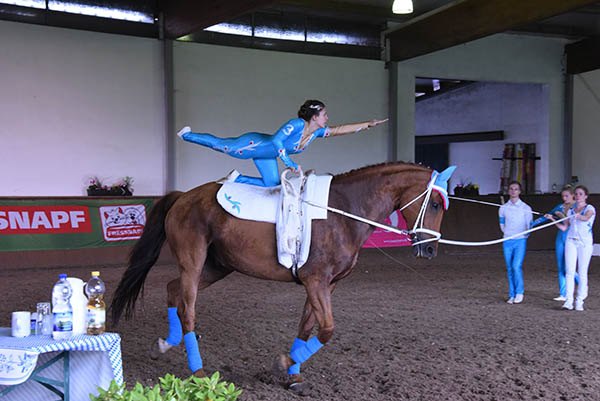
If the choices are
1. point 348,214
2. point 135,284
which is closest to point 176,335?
point 135,284

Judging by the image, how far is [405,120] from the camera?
1489cm

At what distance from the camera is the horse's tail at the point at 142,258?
4.61 meters

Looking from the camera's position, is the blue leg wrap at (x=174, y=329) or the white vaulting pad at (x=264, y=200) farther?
the blue leg wrap at (x=174, y=329)

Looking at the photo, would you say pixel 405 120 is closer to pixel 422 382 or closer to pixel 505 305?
pixel 505 305

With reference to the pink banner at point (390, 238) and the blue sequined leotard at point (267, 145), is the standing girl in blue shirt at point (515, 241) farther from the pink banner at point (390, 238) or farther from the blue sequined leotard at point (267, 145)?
the pink banner at point (390, 238)

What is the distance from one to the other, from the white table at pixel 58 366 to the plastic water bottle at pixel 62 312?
5 centimetres

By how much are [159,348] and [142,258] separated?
2.32ft

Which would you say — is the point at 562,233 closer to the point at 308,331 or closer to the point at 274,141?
the point at 308,331

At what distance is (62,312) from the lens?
9.80ft

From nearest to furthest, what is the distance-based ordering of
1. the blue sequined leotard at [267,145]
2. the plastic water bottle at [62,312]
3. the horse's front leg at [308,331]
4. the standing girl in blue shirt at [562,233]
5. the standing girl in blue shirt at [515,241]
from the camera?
the plastic water bottle at [62,312] < the horse's front leg at [308,331] < the blue sequined leotard at [267,145] < the standing girl in blue shirt at [562,233] < the standing girl in blue shirt at [515,241]

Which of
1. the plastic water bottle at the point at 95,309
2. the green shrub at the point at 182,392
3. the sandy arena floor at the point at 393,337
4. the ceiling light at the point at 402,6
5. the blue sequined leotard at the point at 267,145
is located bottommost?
the sandy arena floor at the point at 393,337

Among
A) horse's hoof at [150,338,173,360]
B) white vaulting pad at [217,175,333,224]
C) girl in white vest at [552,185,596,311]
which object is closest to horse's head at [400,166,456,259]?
white vaulting pad at [217,175,333,224]

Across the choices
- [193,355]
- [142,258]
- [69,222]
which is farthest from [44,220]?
[193,355]

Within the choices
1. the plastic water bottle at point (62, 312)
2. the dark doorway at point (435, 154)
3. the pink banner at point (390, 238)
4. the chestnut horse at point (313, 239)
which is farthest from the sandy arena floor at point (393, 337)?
the dark doorway at point (435, 154)
